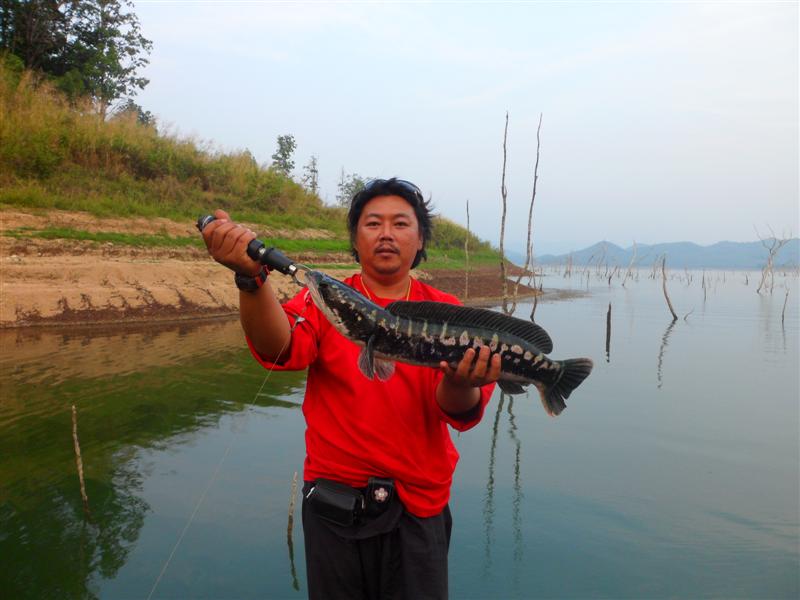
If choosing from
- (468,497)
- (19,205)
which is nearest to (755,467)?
(468,497)

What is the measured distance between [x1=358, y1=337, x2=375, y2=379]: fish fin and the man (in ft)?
0.31

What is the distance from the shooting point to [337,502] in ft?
7.95

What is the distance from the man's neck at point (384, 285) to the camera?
2.88 m

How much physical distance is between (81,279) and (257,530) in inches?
533

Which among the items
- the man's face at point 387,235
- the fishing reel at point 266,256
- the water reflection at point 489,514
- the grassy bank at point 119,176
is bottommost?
the water reflection at point 489,514

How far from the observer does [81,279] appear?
16344mm

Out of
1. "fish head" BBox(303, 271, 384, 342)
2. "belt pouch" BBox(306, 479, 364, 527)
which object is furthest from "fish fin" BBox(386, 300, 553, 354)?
"belt pouch" BBox(306, 479, 364, 527)

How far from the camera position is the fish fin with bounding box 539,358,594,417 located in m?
2.82

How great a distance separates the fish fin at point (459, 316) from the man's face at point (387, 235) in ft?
1.07

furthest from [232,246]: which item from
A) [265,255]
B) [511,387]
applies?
[511,387]

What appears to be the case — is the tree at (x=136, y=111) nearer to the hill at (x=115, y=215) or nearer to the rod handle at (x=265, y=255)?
the hill at (x=115, y=215)

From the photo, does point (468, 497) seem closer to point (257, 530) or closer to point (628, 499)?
point (628, 499)

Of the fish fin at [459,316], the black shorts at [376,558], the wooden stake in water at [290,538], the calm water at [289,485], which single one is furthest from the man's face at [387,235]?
the calm water at [289,485]

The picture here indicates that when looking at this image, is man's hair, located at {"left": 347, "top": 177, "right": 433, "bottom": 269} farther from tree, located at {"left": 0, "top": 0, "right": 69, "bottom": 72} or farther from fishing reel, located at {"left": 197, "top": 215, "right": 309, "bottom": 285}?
tree, located at {"left": 0, "top": 0, "right": 69, "bottom": 72}
